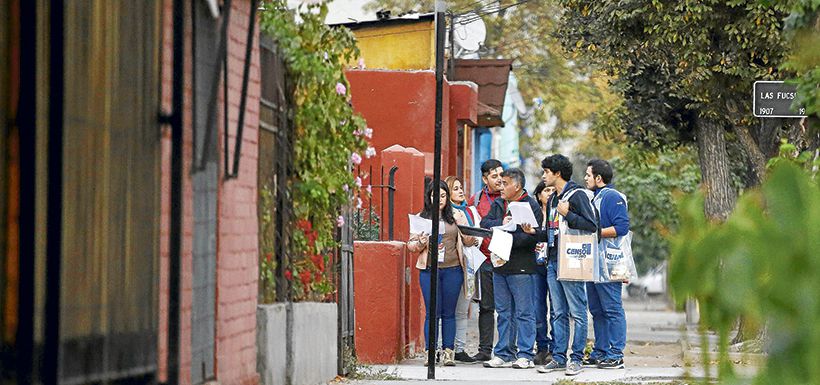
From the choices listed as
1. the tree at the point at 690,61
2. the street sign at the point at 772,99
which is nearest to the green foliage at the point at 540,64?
the tree at the point at 690,61

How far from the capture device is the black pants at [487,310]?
14.9 m

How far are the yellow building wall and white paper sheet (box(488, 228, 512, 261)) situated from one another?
9.95m

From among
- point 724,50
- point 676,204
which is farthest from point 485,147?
point 676,204

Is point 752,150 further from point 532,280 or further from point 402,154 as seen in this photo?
point 532,280

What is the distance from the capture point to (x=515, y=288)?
46.7ft

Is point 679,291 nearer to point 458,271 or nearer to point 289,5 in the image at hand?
point 289,5

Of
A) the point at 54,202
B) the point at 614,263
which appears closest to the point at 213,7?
the point at 54,202

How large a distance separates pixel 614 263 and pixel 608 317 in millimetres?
525

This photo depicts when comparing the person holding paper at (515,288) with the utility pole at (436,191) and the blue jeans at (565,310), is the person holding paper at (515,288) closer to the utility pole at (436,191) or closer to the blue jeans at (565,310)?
the blue jeans at (565,310)

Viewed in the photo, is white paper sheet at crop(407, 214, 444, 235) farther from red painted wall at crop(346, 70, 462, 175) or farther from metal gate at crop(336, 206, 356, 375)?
red painted wall at crop(346, 70, 462, 175)

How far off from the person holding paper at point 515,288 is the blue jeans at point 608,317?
619 millimetres

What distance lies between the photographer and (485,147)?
119ft

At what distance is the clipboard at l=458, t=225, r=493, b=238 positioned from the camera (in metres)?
14.3

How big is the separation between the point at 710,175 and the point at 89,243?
48.6ft
